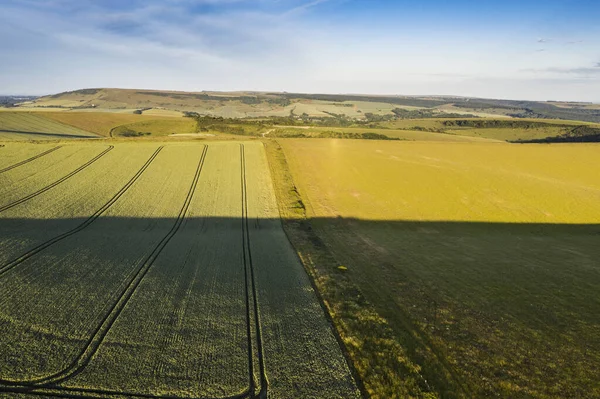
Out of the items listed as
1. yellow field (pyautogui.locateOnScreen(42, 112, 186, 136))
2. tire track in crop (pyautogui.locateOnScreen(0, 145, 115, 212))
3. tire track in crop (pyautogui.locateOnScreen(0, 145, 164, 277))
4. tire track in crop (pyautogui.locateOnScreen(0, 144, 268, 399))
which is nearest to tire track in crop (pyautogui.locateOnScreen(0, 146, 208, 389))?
tire track in crop (pyautogui.locateOnScreen(0, 144, 268, 399))

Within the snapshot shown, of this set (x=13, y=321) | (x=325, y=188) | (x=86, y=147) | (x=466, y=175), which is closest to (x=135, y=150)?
(x=86, y=147)

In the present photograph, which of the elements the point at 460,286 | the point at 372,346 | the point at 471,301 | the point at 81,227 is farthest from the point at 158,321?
the point at 81,227

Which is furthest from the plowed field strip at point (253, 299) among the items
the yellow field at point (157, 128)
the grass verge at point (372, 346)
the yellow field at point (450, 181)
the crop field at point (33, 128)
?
the crop field at point (33, 128)

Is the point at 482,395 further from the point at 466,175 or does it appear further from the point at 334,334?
the point at 466,175

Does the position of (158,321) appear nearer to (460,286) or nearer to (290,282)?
(290,282)

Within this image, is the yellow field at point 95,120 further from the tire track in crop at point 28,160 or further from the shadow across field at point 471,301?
the shadow across field at point 471,301

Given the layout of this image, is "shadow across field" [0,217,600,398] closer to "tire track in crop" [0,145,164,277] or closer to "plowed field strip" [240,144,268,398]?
"tire track in crop" [0,145,164,277]
